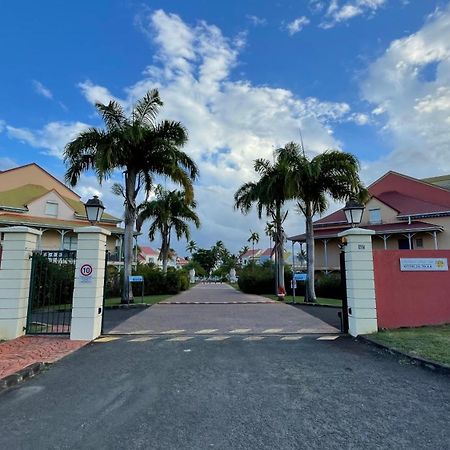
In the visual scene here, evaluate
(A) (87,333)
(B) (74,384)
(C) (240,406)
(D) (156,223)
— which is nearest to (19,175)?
(D) (156,223)

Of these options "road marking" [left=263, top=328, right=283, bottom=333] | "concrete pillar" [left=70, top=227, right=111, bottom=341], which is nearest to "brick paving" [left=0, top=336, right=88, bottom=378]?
"concrete pillar" [left=70, top=227, right=111, bottom=341]

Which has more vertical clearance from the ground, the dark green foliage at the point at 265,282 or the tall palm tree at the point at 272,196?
the tall palm tree at the point at 272,196

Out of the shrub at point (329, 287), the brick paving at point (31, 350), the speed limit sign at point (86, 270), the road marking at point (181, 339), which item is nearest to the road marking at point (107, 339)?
the brick paving at point (31, 350)

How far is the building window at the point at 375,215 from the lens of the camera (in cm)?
2983

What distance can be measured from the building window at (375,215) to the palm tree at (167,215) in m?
15.0

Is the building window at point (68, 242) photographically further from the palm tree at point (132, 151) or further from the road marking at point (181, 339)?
the road marking at point (181, 339)

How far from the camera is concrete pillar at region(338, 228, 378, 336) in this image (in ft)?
27.5

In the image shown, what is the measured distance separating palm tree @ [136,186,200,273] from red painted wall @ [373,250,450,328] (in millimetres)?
20588

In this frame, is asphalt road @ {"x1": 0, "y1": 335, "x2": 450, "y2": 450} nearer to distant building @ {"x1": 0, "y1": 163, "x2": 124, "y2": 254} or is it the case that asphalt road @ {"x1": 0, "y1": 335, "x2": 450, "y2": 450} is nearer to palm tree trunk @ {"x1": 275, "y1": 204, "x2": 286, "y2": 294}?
palm tree trunk @ {"x1": 275, "y1": 204, "x2": 286, "y2": 294}

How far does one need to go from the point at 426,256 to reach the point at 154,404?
805 cm

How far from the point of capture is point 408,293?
9062mm

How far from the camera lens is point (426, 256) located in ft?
30.4

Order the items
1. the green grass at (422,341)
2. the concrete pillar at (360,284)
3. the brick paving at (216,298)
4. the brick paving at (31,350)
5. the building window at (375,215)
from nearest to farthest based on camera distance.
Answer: the brick paving at (31,350) → the green grass at (422,341) → the concrete pillar at (360,284) → the brick paving at (216,298) → the building window at (375,215)

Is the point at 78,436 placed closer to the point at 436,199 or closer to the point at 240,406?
the point at 240,406
